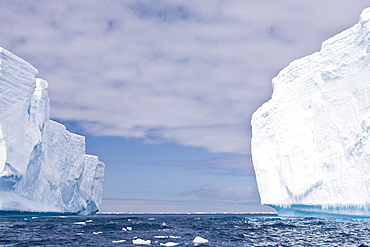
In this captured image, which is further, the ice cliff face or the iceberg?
the ice cliff face

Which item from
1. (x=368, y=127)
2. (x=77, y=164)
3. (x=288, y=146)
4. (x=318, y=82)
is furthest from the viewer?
(x=77, y=164)

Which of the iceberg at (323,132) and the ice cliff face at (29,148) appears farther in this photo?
the ice cliff face at (29,148)

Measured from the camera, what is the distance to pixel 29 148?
42094 millimetres

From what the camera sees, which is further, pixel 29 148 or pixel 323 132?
pixel 29 148

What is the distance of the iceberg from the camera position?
3186 centimetres

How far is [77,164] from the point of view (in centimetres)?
6041

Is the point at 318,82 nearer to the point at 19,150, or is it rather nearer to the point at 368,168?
the point at 368,168

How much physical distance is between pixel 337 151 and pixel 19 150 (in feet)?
100

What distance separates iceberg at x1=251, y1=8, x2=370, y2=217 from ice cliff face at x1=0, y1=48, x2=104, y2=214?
84.7 ft

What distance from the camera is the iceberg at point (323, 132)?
31.9m

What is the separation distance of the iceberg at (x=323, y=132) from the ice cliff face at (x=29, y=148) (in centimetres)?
2582

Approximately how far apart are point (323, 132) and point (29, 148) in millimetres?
29708

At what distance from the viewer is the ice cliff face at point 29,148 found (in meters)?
39.2

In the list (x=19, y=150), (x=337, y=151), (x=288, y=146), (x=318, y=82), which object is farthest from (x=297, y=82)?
(x=19, y=150)
